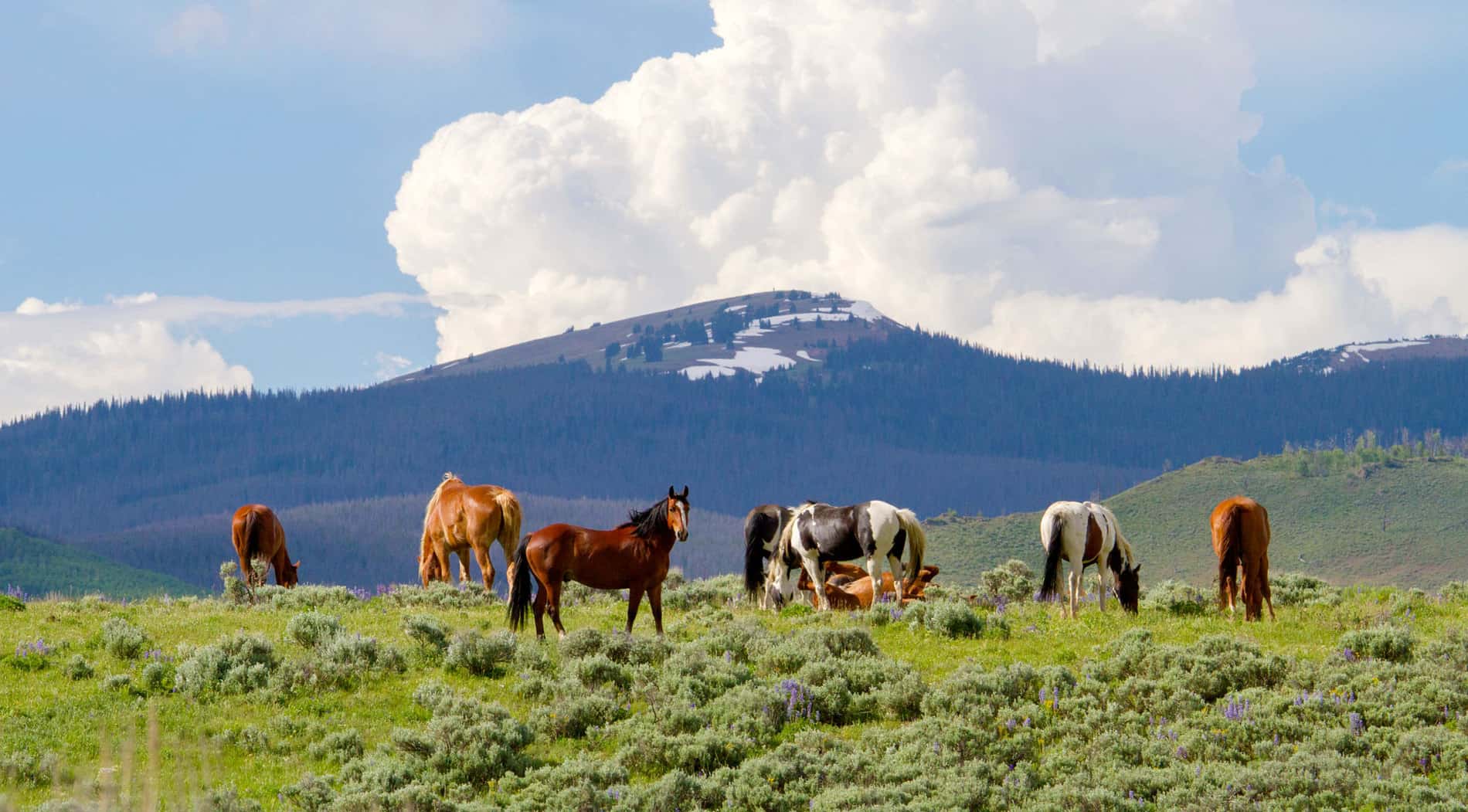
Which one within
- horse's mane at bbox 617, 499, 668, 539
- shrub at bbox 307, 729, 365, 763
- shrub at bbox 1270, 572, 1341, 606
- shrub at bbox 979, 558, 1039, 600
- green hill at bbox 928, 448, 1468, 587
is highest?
horse's mane at bbox 617, 499, 668, 539

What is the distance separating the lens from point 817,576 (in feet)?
80.7

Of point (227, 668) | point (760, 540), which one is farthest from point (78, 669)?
point (760, 540)

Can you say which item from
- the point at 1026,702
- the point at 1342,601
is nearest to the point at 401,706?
the point at 1026,702

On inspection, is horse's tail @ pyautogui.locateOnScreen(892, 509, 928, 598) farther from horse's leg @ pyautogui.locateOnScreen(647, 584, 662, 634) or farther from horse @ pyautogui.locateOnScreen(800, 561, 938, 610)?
horse's leg @ pyautogui.locateOnScreen(647, 584, 662, 634)

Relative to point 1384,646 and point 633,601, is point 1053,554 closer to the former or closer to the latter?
point 1384,646

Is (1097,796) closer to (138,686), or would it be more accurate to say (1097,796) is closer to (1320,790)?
(1320,790)

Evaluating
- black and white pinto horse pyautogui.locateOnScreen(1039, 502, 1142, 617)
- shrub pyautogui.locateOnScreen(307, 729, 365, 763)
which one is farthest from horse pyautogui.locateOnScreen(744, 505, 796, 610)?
A: shrub pyautogui.locateOnScreen(307, 729, 365, 763)

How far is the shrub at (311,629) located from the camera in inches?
765

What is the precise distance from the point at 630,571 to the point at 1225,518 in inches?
408

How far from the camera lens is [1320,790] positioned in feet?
46.9

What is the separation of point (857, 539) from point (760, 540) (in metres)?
3.57

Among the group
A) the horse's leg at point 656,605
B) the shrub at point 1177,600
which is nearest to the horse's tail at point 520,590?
the horse's leg at point 656,605

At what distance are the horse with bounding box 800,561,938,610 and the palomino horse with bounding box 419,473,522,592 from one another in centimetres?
600

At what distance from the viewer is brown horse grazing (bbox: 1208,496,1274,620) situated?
878 inches
